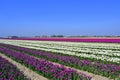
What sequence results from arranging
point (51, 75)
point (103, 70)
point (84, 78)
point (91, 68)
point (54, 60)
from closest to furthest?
point (84, 78), point (51, 75), point (103, 70), point (91, 68), point (54, 60)

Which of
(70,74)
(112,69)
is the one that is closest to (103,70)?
(112,69)

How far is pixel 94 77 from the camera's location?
1180 cm

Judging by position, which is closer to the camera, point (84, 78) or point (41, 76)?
point (84, 78)

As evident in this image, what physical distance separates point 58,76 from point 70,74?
1.73 feet

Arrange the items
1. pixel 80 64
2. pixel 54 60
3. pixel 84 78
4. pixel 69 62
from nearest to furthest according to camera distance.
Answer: pixel 84 78, pixel 80 64, pixel 69 62, pixel 54 60

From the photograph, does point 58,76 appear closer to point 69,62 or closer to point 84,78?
point 84,78

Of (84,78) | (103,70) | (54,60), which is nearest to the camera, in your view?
(84,78)

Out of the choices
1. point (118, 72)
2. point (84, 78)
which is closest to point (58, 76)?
point (84, 78)

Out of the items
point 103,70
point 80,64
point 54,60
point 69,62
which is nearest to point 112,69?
point 103,70

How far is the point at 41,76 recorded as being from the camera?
480 inches

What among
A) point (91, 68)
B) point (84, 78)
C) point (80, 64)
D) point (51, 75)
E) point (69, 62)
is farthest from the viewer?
point (69, 62)

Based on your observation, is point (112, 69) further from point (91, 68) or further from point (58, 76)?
point (58, 76)

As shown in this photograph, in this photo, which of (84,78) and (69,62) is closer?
(84,78)

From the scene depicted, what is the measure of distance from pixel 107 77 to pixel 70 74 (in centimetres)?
201
